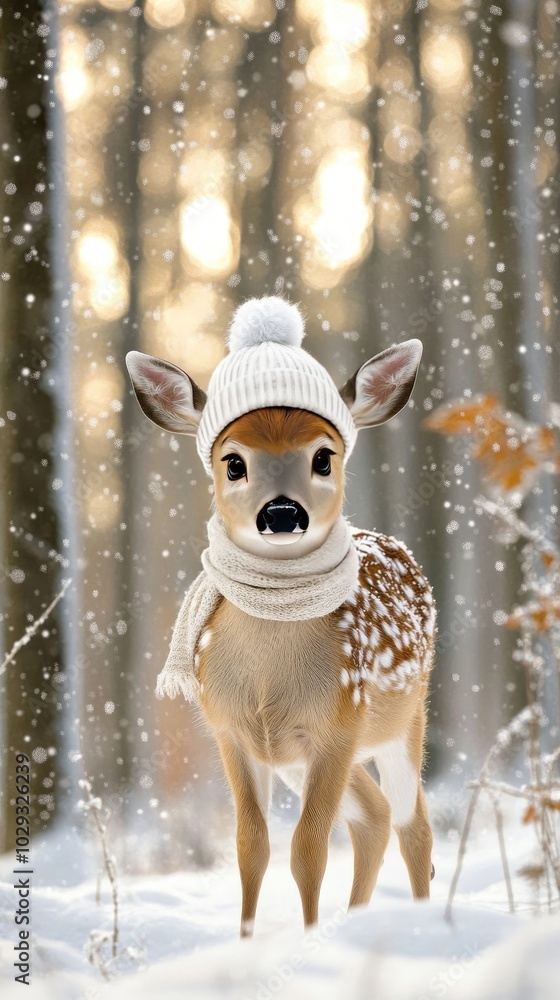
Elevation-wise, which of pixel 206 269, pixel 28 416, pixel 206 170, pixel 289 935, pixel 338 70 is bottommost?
pixel 289 935

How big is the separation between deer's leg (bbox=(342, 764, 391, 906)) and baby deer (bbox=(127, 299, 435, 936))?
82 millimetres

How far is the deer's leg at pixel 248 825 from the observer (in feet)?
3.24

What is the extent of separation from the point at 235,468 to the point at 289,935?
478mm

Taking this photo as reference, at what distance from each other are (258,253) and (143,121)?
0.97 feet

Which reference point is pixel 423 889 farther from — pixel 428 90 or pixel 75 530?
pixel 428 90

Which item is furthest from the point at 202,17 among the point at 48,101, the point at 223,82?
the point at 48,101

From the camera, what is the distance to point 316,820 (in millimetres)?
937

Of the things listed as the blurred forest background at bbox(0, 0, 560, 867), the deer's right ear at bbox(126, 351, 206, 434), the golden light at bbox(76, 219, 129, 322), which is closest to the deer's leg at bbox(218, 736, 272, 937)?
the deer's right ear at bbox(126, 351, 206, 434)

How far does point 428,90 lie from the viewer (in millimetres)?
1531

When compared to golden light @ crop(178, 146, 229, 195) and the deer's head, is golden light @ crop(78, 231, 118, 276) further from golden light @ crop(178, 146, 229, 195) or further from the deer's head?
the deer's head

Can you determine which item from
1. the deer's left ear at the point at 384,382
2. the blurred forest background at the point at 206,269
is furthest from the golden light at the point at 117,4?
the deer's left ear at the point at 384,382

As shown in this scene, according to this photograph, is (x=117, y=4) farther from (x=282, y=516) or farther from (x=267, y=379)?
(x=282, y=516)

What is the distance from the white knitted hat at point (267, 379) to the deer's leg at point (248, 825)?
323 millimetres

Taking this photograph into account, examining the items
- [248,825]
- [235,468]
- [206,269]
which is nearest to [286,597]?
[235,468]
